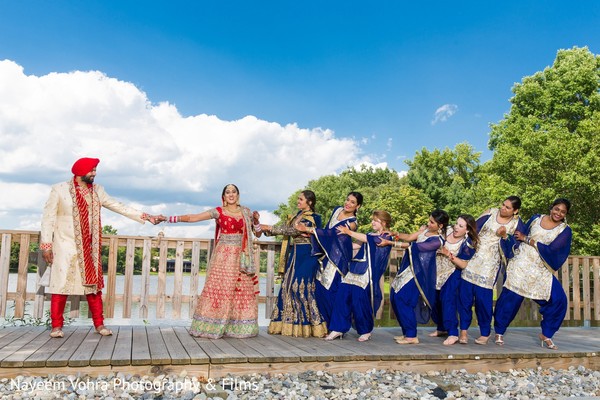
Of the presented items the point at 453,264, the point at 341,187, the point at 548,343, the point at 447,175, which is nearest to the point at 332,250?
the point at 453,264

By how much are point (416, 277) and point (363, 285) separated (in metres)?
0.56

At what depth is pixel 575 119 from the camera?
20031 mm

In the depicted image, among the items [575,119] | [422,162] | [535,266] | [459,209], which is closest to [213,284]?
[535,266]

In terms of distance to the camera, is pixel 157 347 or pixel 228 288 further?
pixel 228 288

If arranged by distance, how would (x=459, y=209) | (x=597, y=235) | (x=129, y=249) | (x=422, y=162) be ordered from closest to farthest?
(x=129, y=249), (x=597, y=235), (x=459, y=209), (x=422, y=162)

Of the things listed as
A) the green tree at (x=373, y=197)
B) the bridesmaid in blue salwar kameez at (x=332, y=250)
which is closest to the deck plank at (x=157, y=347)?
the bridesmaid in blue salwar kameez at (x=332, y=250)

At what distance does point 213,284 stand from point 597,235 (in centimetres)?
1494

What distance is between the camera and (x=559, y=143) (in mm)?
17594

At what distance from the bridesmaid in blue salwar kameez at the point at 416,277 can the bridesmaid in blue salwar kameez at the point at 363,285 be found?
0.76ft

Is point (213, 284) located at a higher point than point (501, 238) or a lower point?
lower

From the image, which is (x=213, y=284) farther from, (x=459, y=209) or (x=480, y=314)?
(x=459, y=209)

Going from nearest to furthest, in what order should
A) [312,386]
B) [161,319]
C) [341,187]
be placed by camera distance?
[312,386] < [161,319] < [341,187]

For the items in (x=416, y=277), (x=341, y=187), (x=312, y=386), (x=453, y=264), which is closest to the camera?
(x=312, y=386)

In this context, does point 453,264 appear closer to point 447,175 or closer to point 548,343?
point 548,343
